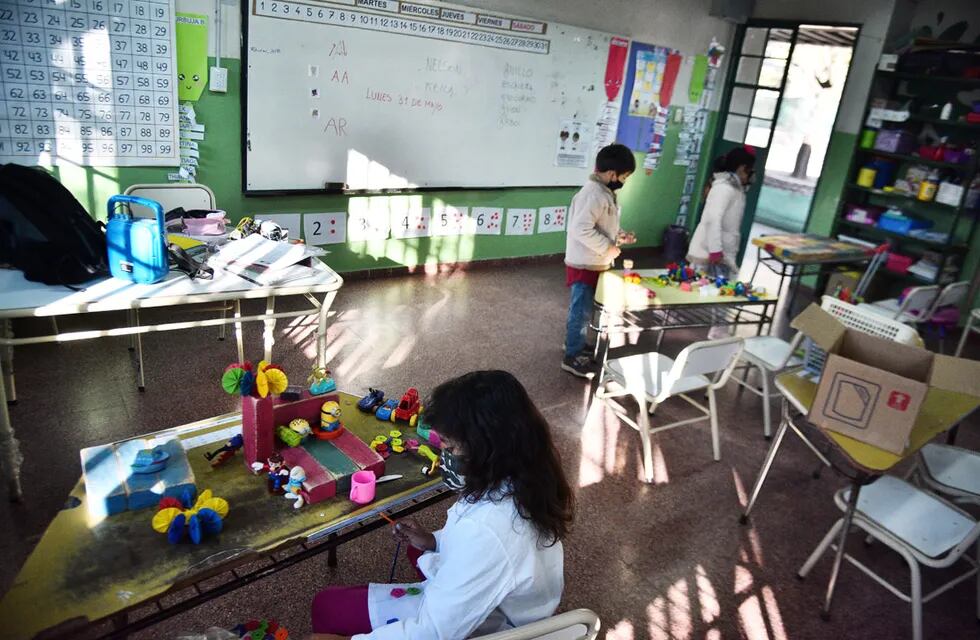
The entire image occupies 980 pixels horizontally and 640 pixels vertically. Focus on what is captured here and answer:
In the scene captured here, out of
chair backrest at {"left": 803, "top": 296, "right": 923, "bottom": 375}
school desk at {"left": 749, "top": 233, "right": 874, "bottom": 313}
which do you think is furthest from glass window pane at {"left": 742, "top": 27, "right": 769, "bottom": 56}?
chair backrest at {"left": 803, "top": 296, "right": 923, "bottom": 375}

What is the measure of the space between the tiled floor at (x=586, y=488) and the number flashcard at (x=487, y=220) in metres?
1.34

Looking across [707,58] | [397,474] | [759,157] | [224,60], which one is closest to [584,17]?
[707,58]

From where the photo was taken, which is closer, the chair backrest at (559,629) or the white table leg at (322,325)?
the chair backrest at (559,629)

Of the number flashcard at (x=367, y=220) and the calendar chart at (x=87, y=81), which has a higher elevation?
the calendar chart at (x=87, y=81)

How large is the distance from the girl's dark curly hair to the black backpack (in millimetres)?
1676

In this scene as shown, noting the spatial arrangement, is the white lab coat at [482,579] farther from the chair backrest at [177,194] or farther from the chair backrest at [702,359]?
the chair backrest at [177,194]

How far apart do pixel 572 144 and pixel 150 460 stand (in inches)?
203

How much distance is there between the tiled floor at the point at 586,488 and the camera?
2367mm

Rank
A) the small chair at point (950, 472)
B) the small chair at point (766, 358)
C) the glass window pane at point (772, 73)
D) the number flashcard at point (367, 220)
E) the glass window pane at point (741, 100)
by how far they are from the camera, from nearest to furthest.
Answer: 1. the small chair at point (950, 472)
2. the small chair at point (766, 358)
3. the number flashcard at point (367, 220)
4. the glass window pane at point (772, 73)
5. the glass window pane at point (741, 100)

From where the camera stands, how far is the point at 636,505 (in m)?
2.95

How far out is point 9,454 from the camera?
2.36m

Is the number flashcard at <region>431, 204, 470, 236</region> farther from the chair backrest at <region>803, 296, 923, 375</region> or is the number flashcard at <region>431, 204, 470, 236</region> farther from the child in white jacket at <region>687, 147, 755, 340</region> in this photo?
the chair backrest at <region>803, 296, 923, 375</region>

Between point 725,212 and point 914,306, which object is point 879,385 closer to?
point 725,212

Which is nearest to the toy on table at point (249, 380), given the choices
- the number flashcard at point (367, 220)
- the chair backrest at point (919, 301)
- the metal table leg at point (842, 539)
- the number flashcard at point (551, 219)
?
the metal table leg at point (842, 539)
